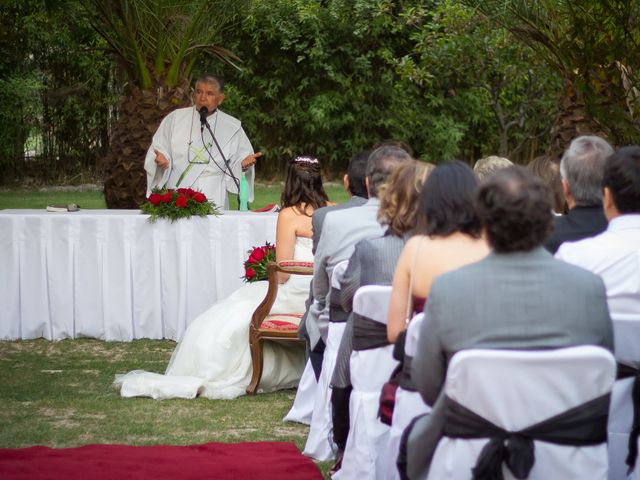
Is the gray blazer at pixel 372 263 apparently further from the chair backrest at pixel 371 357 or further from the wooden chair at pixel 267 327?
the wooden chair at pixel 267 327

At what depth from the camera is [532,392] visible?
3057mm

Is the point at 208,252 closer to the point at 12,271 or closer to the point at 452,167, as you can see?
the point at 12,271

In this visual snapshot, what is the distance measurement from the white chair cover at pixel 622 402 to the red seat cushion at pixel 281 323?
3.25 metres

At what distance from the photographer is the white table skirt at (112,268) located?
8.97 m

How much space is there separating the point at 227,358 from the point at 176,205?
6.76ft

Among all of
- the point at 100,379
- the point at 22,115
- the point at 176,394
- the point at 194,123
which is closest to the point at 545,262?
the point at 176,394

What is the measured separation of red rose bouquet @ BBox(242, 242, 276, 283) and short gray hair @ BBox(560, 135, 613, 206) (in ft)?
11.9

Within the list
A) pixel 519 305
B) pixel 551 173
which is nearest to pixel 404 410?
pixel 519 305

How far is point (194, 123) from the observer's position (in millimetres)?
10250

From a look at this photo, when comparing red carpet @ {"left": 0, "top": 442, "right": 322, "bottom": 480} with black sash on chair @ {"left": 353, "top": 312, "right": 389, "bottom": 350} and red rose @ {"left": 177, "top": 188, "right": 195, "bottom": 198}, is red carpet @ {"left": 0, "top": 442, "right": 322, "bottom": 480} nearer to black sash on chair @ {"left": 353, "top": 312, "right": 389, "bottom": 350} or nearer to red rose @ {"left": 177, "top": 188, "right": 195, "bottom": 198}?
black sash on chair @ {"left": 353, "top": 312, "right": 389, "bottom": 350}

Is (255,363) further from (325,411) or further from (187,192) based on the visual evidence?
(187,192)

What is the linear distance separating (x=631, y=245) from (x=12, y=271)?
245 inches

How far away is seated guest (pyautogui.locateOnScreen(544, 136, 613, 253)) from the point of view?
14.0 feet

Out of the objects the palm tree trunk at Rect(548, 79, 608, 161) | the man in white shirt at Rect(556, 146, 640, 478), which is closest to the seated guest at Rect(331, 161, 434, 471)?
the man in white shirt at Rect(556, 146, 640, 478)
